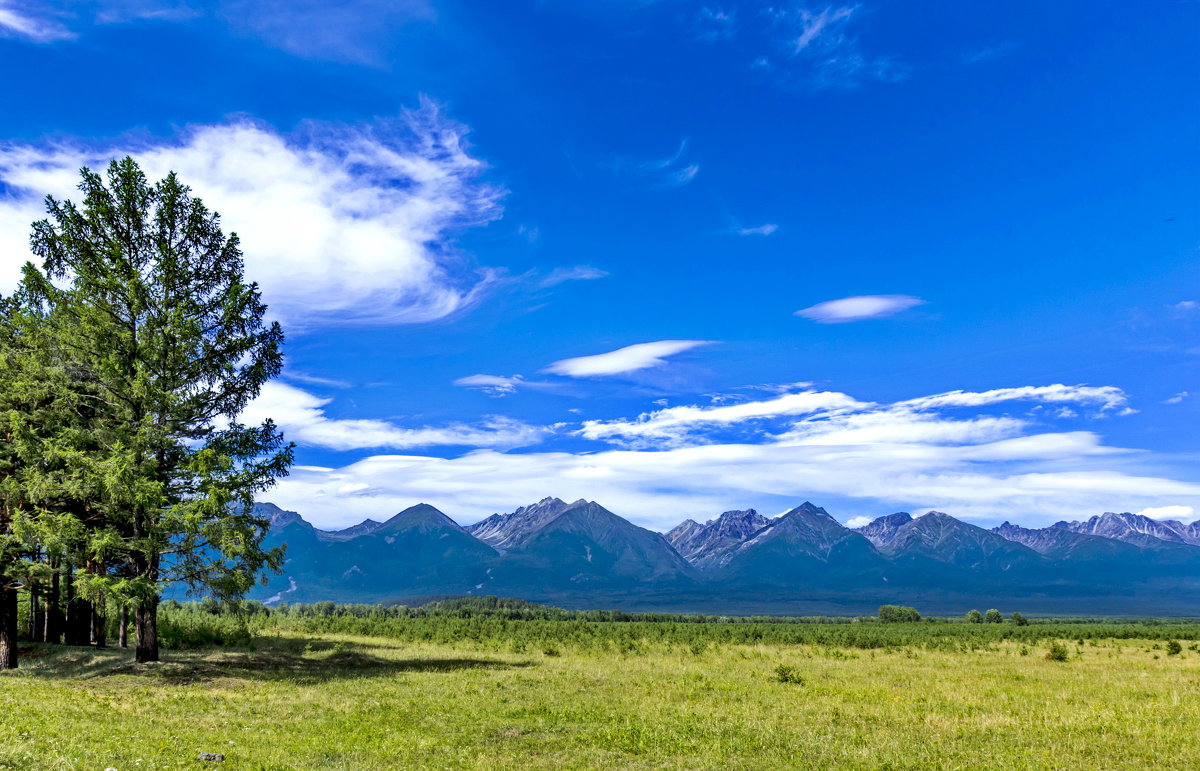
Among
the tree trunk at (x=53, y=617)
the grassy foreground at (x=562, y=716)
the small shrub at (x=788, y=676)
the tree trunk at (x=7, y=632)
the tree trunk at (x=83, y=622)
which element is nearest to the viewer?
the grassy foreground at (x=562, y=716)

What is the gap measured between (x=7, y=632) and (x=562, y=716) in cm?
2304

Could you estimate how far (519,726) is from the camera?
18.1 metres

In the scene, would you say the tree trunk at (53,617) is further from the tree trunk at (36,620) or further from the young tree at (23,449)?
the young tree at (23,449)

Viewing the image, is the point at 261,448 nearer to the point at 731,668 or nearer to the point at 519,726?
the point at 519,726

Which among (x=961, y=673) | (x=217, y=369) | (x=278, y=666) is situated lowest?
(x=961, y=673)

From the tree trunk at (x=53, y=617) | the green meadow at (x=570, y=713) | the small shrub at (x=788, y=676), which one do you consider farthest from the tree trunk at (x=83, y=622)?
the small shrub at (x=788, y=676)

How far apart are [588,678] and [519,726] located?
10349 mm

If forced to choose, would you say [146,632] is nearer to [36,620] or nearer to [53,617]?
[53,617]

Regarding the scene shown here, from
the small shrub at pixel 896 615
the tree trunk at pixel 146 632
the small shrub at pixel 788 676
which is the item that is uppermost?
the tree trunk at pixel 146 632

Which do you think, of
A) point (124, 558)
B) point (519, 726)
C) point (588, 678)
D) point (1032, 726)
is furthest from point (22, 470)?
point (1032, 726)

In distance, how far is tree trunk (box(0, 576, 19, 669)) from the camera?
2562 cm

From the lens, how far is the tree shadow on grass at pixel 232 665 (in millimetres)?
24152

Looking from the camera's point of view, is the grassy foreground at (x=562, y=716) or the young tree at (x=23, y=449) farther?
the young tree at (x=23, y=449)

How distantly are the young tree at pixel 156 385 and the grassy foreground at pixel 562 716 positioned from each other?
158 inches
